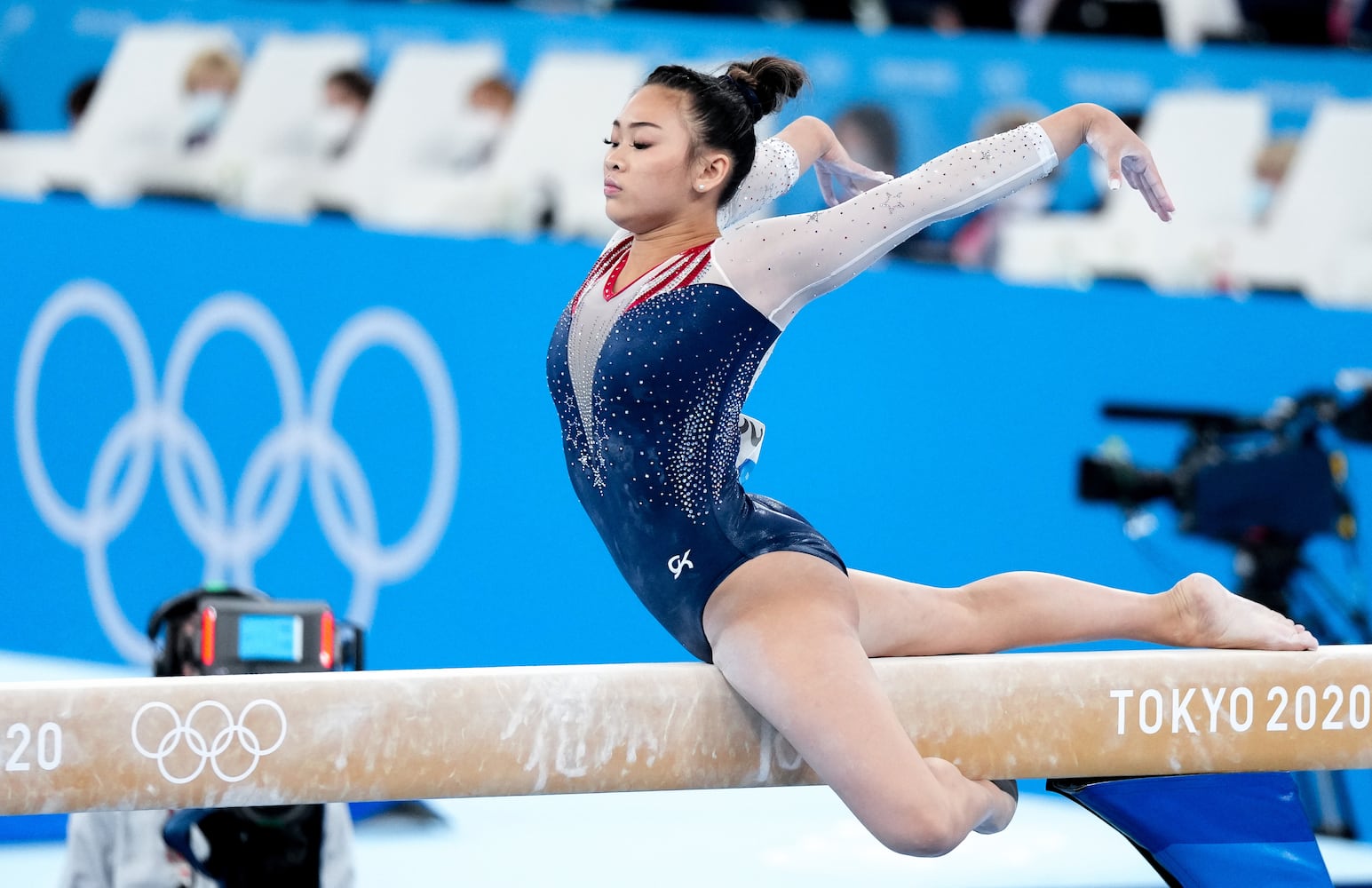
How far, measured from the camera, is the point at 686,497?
3029 millimetres

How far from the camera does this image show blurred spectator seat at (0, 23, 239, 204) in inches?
348

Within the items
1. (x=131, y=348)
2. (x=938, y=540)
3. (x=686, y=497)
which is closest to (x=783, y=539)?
(x=686, y=497)

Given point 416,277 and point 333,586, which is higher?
point 416,277

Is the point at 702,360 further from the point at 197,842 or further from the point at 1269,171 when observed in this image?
the point at 1269,171

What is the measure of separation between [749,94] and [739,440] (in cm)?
60

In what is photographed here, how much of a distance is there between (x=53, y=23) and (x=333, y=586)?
213 inches

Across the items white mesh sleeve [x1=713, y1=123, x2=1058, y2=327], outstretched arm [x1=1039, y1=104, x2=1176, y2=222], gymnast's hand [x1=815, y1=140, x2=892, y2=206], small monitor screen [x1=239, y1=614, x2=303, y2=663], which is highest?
outstretched arm [x1=1039, y1=104, x2=1176, y2=222]

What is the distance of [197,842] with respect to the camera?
3.52 m

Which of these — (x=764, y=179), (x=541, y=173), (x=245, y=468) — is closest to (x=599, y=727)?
(x=764, y=179)

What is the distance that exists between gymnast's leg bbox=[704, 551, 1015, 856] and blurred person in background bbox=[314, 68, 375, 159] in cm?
616

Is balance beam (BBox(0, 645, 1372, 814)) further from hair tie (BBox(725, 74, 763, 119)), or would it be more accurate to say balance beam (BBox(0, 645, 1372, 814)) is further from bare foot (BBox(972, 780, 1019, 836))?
hair tie (BBox(725, 74, 763, 119))

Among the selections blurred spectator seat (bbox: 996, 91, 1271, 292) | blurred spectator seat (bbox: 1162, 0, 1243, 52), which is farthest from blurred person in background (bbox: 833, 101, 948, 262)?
blurred spectator seat (bbox: 1162, 0, 1243, 52)

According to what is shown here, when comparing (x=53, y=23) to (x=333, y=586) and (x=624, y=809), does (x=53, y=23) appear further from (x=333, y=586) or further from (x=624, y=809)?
(x=624, y=809)

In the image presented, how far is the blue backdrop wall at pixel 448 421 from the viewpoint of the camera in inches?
205
